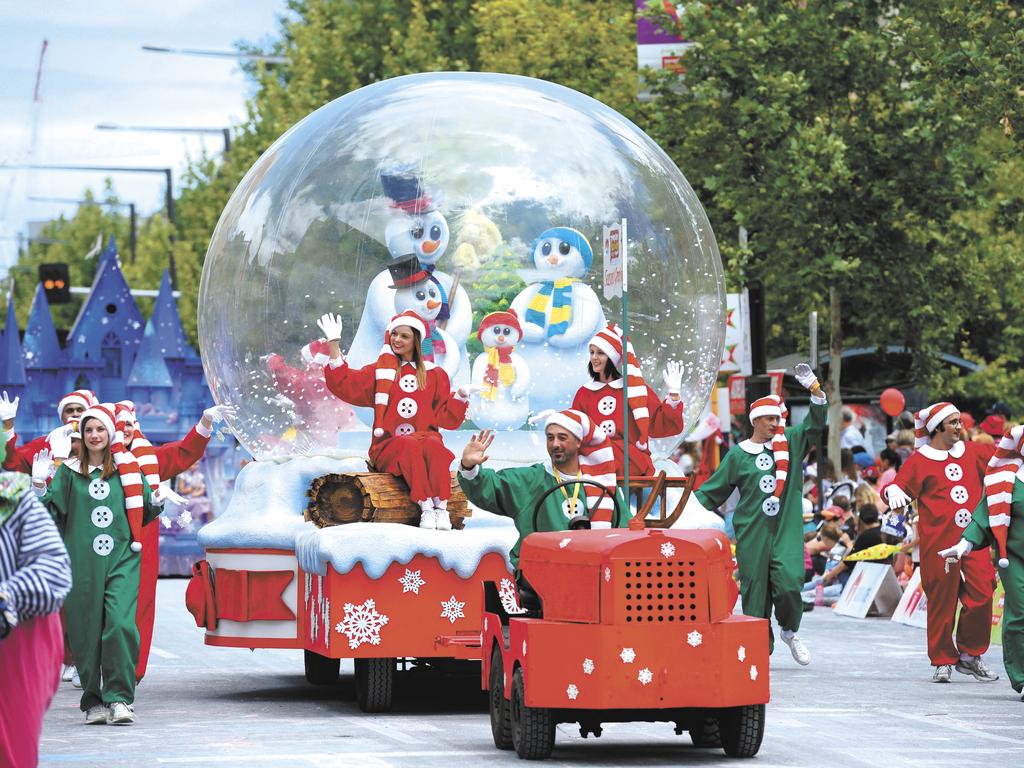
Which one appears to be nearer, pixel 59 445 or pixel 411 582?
pixel 411 582

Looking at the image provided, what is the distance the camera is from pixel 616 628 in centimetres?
893

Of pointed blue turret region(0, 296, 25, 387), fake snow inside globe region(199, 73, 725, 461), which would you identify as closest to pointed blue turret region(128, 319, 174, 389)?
pointed blue turret region(0, 296, 25, 387)

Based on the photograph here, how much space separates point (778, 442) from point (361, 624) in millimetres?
3114

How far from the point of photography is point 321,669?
523 inches

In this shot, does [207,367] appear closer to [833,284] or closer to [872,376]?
[833,284]

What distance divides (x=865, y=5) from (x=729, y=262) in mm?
3398

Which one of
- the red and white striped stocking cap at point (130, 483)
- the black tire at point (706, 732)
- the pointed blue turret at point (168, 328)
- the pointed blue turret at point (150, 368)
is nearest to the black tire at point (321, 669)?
the red and white striped stocking cap at point (130, 483)

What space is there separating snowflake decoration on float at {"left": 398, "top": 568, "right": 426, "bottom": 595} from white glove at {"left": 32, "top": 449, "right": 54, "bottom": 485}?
2405 mm

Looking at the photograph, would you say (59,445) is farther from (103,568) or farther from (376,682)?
(376,682)

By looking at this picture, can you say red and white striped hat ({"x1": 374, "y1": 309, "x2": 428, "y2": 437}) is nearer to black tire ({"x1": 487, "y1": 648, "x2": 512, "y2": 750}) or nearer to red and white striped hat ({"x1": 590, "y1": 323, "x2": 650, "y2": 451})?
red and white striped hat ({"x1": 590, "y1": 323, "x2": 650, "y2": 451})

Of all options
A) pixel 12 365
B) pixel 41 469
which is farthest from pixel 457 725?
pixel 12 365

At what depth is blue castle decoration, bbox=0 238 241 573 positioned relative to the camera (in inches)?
1240

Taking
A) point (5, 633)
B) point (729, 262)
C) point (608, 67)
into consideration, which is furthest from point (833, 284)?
point (5, 633)

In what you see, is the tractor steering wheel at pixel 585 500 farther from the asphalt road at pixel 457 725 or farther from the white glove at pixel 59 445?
the white glove at pixel 59 445
